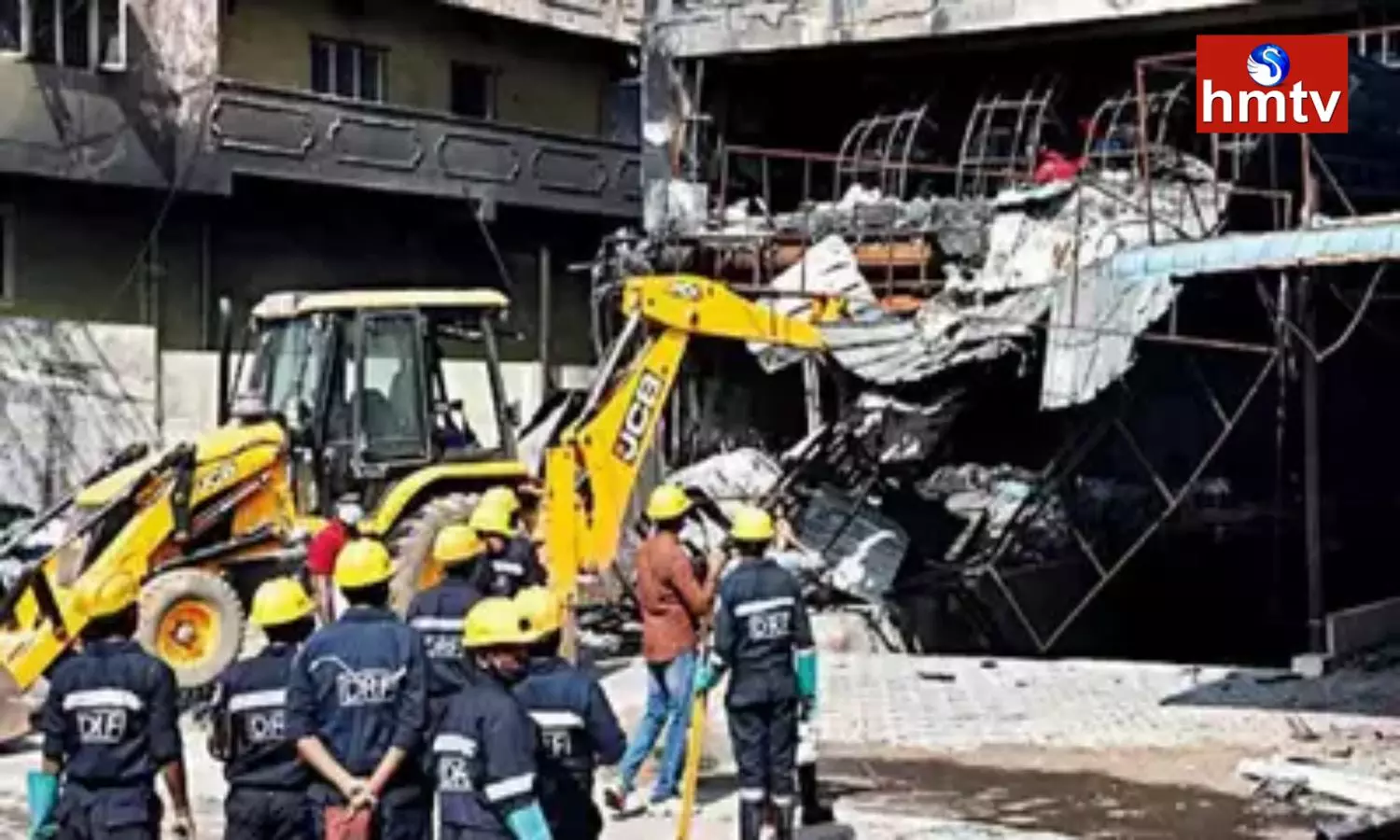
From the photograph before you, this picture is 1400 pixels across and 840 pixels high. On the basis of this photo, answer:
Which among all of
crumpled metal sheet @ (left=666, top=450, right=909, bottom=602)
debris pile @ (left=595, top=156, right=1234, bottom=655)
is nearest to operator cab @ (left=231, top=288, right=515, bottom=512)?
debris pile @ (left=595, top=156, right=1234, bottom=655)

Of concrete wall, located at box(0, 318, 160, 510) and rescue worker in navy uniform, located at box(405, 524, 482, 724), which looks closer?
rescue worker in navy uniform, located at box(405, 524, 482, 724)

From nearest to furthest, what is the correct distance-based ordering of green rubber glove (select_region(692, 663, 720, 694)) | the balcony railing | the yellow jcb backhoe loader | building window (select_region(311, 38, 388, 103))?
1. green rubber glove (select_region(692, 663, 720, 694))
2. the yellow jcb backhoe loader
3. the balcony railing
4. building window (select_region(311, 38, 388, 103))

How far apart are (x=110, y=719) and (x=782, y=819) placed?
367cm

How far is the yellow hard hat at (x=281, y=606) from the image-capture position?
24.4 ft

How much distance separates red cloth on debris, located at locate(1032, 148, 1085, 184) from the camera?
876 inches

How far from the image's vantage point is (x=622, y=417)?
16031 mm

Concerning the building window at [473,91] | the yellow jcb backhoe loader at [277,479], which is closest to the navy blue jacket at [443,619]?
the yellow jcb backhoe loader at [277,479]

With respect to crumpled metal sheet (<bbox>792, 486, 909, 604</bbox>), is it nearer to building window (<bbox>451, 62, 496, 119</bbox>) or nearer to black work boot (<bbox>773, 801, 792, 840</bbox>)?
black work boot (<bbox>773, 801, 792, 840</bbox>)

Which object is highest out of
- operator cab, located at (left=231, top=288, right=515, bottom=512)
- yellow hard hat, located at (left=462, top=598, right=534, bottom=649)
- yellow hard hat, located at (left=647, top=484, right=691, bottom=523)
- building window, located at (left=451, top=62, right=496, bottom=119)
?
building window, located at (left=451, top=62, right=496, bottom=119)

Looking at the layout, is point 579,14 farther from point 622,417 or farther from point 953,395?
point 622,417

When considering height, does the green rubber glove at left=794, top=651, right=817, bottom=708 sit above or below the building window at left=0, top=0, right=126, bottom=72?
below

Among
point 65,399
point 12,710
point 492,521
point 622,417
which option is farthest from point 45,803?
point 65,399

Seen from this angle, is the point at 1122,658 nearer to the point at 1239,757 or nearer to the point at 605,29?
the point at 1239,757

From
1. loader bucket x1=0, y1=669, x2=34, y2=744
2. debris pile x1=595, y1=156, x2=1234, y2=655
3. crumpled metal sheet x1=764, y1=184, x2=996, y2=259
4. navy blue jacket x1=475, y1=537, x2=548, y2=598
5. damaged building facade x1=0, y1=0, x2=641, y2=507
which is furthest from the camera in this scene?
damaged building facade x1=0, y1=0, x2=641, y2=507
